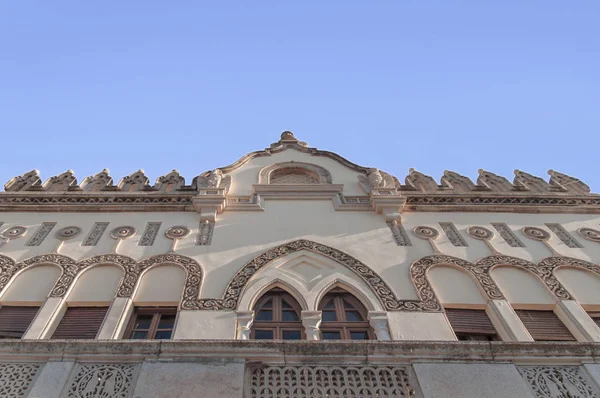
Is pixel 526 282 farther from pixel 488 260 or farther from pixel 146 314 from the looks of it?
pixel 146 314

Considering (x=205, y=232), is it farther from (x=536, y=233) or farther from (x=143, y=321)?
(x=536, y=233)

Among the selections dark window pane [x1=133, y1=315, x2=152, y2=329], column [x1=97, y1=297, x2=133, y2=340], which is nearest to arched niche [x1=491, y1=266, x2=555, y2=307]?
dark window pane [x1=133, y1=315, x2=152, y2=329]

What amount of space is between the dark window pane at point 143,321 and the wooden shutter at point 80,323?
0.46m

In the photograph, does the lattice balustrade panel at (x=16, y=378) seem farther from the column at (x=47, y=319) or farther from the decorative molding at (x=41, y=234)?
the decorative molding at (x=41, y=234)

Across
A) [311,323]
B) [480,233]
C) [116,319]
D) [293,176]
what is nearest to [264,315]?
[311,323]

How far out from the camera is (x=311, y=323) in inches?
261

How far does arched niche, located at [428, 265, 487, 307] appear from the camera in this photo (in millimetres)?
7219

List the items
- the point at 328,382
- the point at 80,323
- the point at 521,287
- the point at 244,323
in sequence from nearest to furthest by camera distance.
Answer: the point at 328,382
the point at 244,323
the point at 80,323
the point at 521,287

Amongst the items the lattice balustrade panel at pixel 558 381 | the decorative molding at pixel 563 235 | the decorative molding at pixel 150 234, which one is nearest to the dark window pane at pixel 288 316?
Answer: the decorative molding at pixel 150 234

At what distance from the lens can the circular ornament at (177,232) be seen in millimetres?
8375

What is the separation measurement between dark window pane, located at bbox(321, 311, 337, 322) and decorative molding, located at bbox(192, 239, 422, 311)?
0.69m

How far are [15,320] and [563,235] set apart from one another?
8.74 meters

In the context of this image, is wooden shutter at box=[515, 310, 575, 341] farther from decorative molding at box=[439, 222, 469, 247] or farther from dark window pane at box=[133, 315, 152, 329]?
dark window pane at box=[133, 315, 152, 329]

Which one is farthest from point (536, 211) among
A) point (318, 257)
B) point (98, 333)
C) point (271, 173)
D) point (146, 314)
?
point (98, 333)
